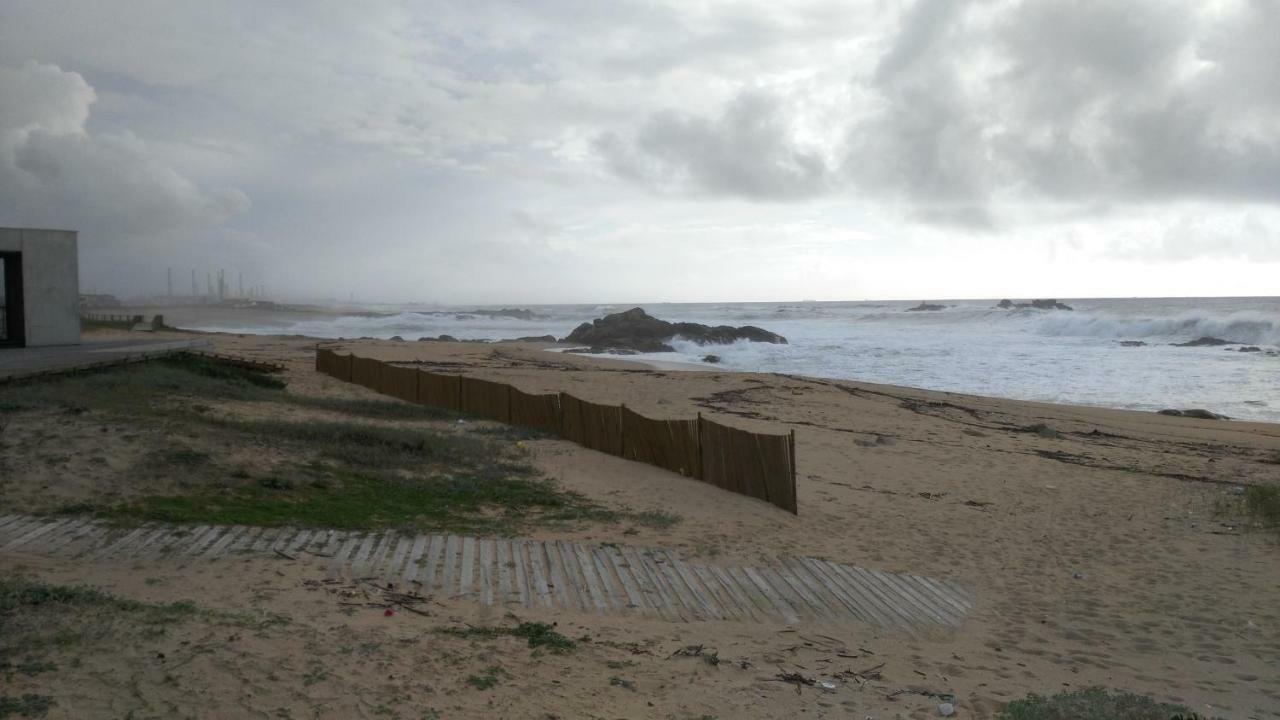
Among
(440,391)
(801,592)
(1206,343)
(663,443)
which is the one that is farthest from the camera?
(1206,343)

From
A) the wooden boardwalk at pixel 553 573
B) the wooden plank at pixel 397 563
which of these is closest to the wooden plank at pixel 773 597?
the wooden boardwalk at pixel 553 573

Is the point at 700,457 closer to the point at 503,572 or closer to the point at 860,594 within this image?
the point at 860,594

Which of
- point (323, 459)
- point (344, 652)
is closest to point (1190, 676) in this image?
point (344, 652)

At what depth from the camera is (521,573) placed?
286 inches

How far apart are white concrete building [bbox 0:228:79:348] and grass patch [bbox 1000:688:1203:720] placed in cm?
2131

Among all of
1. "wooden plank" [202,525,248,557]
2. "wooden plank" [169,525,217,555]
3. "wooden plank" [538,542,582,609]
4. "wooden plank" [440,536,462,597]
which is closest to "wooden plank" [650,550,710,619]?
"wooden plank" [538,542,582,609]

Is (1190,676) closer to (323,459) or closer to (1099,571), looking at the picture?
(1099,571)

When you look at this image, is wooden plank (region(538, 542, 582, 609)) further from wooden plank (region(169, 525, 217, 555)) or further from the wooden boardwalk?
wooden plank (region(169, 525, 217, 555))

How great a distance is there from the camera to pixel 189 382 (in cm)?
1573

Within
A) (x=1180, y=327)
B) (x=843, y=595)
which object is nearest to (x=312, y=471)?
(x=843, y=595)

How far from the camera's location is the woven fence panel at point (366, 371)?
69.1 feet

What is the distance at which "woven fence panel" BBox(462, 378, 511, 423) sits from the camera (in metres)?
16.2

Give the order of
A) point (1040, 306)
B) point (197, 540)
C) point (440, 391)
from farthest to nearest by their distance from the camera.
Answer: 1. point (1040, 306)
2. point (440, 391)
3. point (197, 540)

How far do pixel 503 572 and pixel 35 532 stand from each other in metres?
3.69
